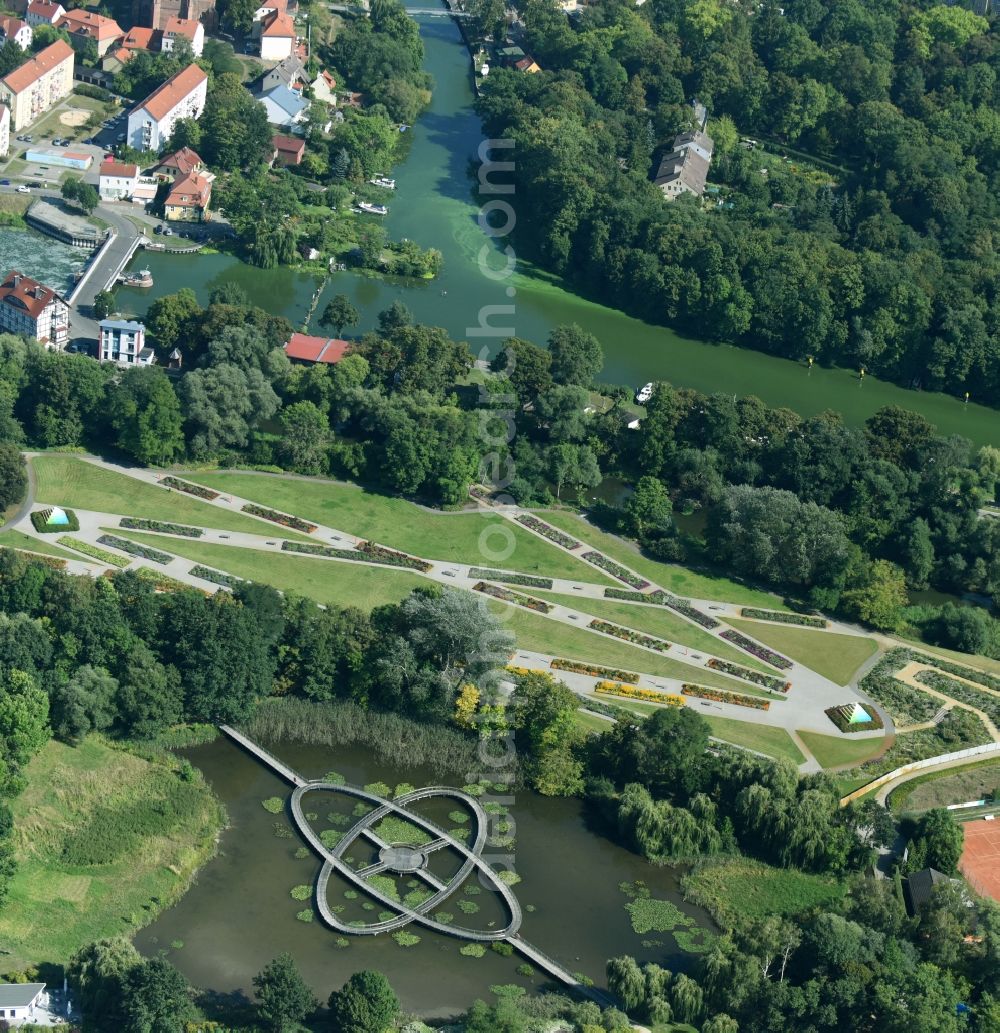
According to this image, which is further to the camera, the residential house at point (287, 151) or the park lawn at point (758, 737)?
the residential house at point (287, 151)

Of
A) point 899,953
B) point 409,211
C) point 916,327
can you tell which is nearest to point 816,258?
point 916,327

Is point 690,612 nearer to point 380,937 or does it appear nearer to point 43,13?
point 380,937

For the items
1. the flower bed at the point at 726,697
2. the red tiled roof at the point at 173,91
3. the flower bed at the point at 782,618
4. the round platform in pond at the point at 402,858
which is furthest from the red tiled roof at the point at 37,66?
the round platform in pond at the point at 402,858

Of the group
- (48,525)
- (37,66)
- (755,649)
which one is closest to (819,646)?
(755,649)

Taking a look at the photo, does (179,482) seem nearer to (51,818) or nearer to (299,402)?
(299,402)

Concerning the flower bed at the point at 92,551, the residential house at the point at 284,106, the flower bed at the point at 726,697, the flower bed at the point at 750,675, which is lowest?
the flower bed at the point at 726,697

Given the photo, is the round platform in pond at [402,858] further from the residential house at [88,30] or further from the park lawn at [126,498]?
the residential house at [88,30]

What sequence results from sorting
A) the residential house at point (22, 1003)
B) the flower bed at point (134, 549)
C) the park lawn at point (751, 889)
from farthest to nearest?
the flower bed at point (134, 549)
the park lawn at point (751, 889)
the residential house at point (22, 1003)
